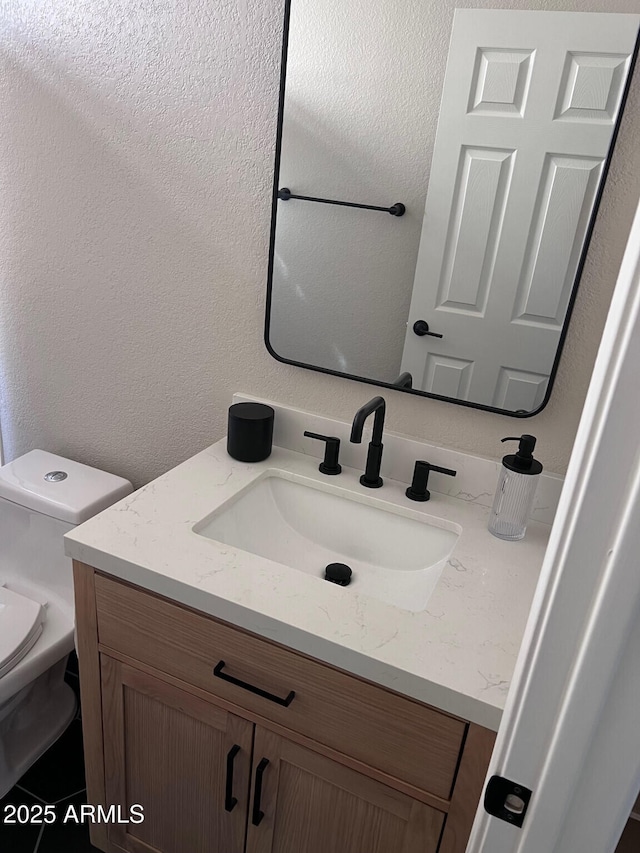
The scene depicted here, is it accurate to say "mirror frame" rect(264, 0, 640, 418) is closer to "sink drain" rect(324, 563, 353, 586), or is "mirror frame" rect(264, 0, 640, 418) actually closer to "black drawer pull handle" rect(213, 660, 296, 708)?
"sink drain" rect(324, 563, 353, 586)

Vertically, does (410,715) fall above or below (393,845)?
above

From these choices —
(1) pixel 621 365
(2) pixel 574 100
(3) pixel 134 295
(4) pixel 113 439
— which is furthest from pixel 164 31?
(1) pixel 621 365

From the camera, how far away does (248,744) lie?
40.8 inches

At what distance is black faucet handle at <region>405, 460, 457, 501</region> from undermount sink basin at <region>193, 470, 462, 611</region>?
5cm

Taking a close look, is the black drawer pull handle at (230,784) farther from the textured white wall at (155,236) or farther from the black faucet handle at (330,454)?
the textured white wall at (155,236)

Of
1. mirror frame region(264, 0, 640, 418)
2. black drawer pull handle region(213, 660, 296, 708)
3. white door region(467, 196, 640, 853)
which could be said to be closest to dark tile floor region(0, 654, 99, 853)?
black drawer pull handle region(213, 660, 296, 708)

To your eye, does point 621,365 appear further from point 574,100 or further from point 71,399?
point 71,399

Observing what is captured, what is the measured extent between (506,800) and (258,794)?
0.64 meters

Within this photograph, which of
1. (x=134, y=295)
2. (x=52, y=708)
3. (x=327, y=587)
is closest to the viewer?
(x=327, y=587)

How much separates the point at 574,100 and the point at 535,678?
2.99ft

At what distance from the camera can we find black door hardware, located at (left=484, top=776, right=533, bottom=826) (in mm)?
536

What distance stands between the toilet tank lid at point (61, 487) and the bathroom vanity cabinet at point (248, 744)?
42 cm

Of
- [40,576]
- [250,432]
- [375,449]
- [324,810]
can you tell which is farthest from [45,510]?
[324,810]

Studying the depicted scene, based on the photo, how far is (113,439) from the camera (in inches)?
65.4
